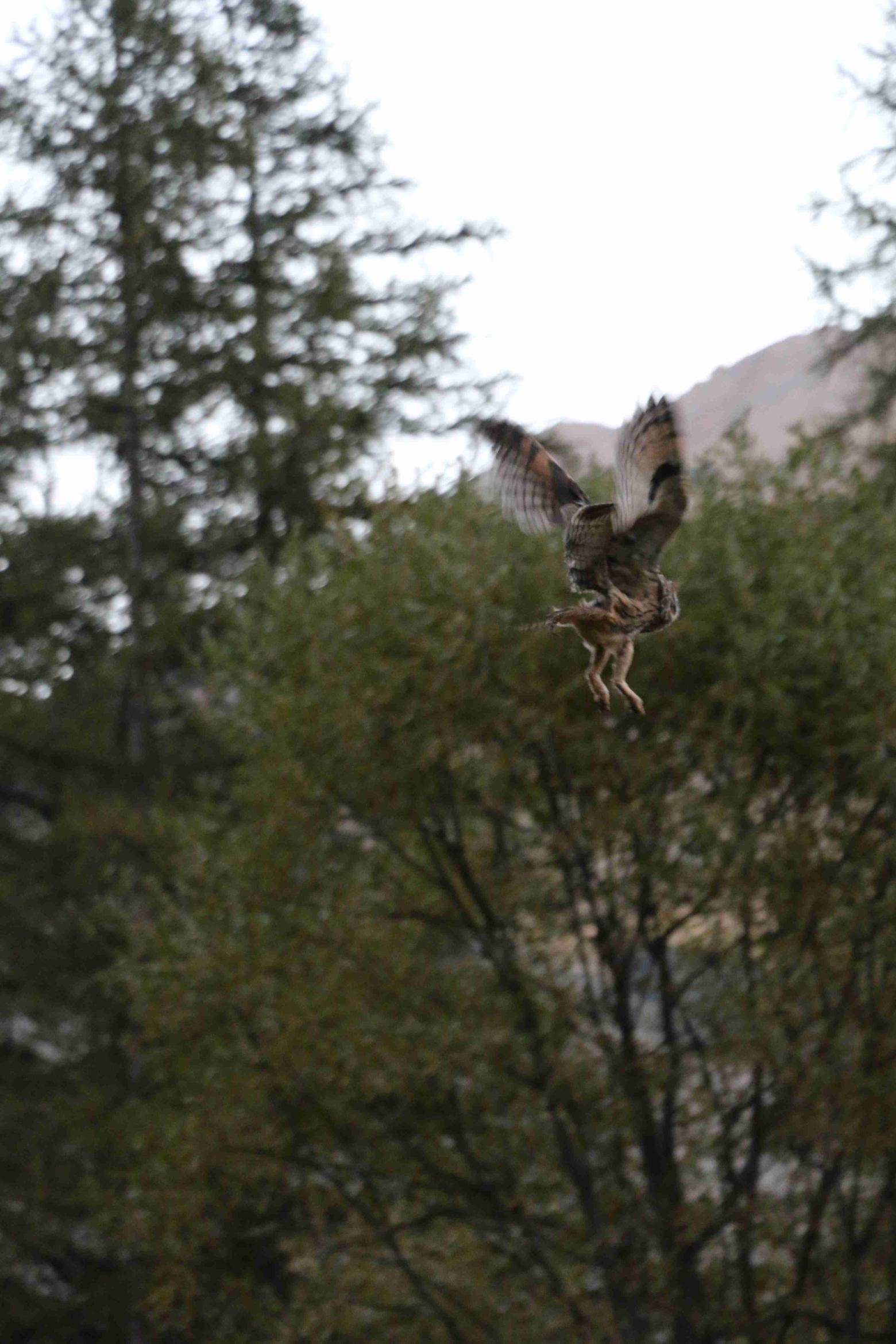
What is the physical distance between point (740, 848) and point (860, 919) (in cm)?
88

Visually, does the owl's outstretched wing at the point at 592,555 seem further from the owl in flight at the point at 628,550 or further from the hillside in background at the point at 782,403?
the hillside in background at the point at 782,403

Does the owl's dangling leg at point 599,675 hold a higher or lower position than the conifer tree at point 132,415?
lower

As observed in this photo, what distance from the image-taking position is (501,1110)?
527 inches

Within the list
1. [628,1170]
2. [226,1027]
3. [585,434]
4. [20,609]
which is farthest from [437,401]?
[628,1170]

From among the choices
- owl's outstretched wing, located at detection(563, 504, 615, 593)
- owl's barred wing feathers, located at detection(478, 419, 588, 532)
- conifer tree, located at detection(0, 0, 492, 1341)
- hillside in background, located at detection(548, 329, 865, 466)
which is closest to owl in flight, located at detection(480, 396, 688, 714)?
owl's outstretched wing, located at detection(563, 504, 615, 593)

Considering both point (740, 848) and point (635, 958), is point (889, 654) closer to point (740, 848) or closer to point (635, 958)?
point (740, 848)

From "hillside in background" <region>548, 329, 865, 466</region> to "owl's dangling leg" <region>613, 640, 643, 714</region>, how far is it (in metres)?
8.46

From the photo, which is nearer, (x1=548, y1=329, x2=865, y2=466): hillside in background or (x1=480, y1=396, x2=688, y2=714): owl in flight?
(x1=480, y1=396, x2=688, y2=714): owl in flight

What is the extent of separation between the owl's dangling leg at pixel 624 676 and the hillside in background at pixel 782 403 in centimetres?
846

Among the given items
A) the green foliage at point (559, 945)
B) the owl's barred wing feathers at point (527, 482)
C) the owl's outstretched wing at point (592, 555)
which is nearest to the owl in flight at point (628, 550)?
the owl's outstretched wing at point (592, 555)

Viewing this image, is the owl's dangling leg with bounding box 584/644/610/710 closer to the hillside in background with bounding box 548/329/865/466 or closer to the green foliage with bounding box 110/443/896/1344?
the hillside in background with bounding box 548/329/865/466

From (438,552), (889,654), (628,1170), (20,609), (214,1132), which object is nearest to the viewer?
(889,654)

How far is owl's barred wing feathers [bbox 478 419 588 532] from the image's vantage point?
8.00 feet

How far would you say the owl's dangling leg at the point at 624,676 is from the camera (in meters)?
1.91
